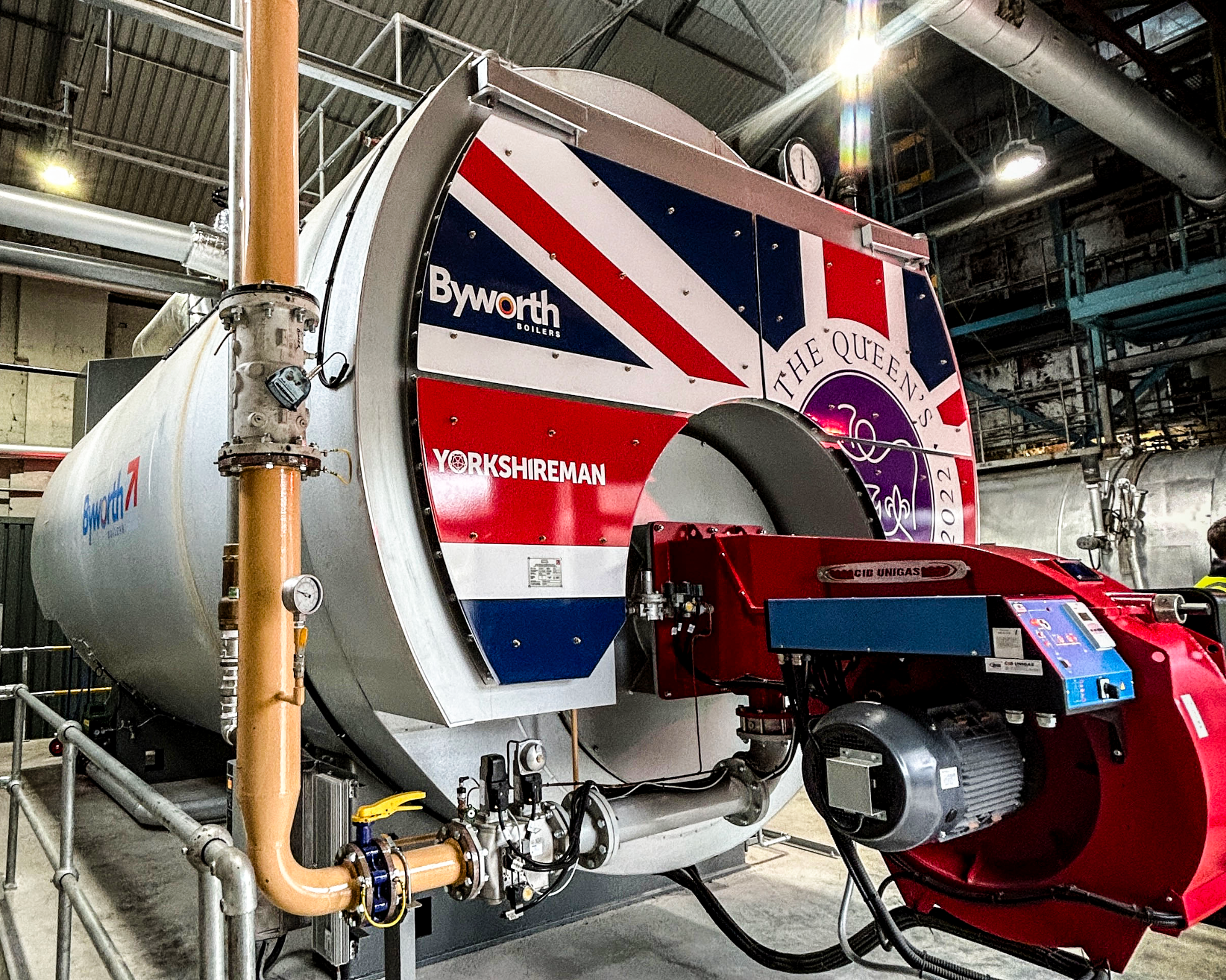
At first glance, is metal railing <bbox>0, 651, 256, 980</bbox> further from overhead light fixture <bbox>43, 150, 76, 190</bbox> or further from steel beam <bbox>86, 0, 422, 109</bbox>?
overhead light fixture <bbox>43, 150, 76, 190</bbox>

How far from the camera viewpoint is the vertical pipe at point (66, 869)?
215 cm

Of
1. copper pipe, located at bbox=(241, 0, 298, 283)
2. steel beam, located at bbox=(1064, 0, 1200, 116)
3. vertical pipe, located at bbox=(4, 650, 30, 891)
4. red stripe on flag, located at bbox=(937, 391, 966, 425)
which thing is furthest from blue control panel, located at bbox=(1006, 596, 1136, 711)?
steel beam, located at bbox=(1064, 0, 1200, 116)

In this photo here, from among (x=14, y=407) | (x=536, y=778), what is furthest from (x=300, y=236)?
(x=14, y=407)

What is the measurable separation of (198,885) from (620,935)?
1768mm

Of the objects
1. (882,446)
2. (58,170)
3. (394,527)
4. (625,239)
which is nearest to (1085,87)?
(882,446)

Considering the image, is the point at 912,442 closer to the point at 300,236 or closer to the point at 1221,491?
the point at 300,236

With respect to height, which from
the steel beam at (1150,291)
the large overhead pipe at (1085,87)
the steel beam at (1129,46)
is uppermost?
the steel beam at (1129,46)

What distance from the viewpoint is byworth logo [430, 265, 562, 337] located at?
1714 mm

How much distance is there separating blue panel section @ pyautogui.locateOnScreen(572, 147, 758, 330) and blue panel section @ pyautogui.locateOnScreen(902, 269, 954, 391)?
Result: 2.42ft

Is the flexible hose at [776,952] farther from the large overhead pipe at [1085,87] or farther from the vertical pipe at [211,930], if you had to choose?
the large overhead pipe at [1085,87]

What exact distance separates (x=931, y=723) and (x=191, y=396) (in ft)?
6.86

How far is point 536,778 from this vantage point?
176 cm

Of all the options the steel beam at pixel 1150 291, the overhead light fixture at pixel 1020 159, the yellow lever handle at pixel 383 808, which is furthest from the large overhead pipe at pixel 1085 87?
the yellow lever handle at pixel 383 808

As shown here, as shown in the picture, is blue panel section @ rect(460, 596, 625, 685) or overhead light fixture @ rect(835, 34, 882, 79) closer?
blue panel section @ rect(460, 596, 625, 685)
